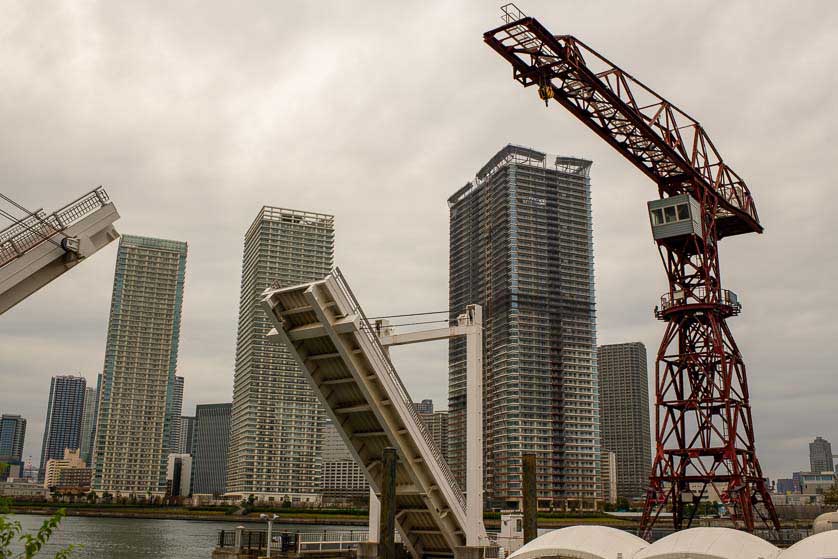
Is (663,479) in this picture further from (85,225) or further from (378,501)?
(85,225)

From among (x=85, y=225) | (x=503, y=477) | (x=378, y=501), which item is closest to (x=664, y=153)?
(x=378, y=501)

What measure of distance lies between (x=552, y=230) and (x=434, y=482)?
132 m

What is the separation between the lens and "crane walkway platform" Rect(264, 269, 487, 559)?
24.1 meters

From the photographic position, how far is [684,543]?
19.2 metres

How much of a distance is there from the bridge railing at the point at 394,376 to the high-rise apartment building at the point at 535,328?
376 feet

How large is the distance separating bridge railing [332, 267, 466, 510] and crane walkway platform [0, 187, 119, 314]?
6.66 m

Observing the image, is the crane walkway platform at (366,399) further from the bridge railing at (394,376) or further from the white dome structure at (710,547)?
the white dome structure at (710,547)

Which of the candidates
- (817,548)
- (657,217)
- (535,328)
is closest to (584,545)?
(817,548)

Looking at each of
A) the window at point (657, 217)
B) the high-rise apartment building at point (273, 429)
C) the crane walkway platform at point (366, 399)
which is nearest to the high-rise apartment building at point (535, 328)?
the high-rise apartment building at point (273, 429)

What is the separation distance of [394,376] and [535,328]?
124195 millimetres

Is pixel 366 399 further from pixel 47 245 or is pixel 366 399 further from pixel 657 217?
pixel 657 217

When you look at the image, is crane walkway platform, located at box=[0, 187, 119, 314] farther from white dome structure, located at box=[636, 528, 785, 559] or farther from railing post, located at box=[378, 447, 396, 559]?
white dome structure, located at box=[636, 528, 785, 559]

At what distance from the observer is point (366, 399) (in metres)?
25.3

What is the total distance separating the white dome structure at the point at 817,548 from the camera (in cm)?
1655
